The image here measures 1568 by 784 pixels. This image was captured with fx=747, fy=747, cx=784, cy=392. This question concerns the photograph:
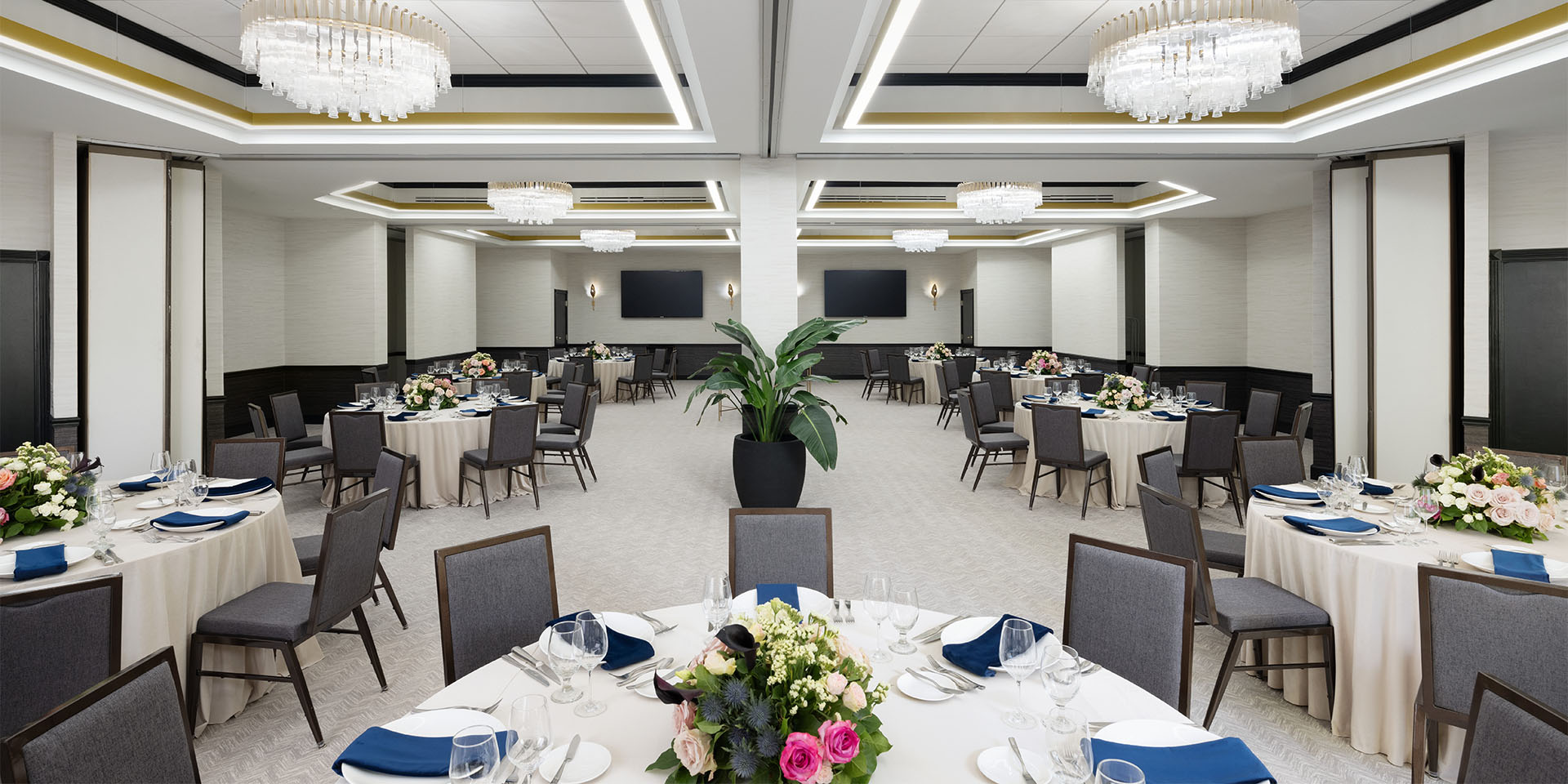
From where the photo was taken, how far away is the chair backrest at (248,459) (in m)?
4.33

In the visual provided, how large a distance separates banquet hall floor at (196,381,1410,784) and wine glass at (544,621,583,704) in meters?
0.27

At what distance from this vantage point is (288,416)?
689 centimetres

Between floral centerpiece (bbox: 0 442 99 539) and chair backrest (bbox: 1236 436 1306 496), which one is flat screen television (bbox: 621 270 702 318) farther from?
floral centerpiece (bbox: 0 442 99 539)

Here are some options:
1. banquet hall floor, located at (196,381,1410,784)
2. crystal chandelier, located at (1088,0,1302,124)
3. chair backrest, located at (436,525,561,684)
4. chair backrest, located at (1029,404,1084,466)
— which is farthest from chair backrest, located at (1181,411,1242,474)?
chair backrest, located at (436,525,561,684)

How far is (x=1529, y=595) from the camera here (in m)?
2.10

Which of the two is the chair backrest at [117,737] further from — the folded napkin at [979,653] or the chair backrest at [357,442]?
the chair backrest at [357,442]

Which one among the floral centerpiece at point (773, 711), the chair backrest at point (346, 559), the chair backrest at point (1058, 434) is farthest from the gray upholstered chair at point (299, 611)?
the chair backrest at point (1058, 434)

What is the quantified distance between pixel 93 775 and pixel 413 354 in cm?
1218

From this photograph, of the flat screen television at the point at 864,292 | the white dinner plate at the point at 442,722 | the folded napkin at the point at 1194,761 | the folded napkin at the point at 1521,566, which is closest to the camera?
the folded napkin at the point at 1194,761

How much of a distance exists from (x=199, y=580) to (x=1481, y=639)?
433 centimetres

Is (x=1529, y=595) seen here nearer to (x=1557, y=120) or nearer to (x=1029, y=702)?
(x=1029, y=702)

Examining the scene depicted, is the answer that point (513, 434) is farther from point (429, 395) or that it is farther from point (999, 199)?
point (999, 199)

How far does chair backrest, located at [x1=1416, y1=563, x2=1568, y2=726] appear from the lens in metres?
2.09

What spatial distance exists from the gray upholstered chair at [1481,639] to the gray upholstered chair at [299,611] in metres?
3.63
